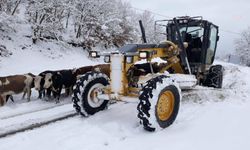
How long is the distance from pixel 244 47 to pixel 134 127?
2274 inches

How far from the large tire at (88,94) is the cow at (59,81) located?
7.80 ft

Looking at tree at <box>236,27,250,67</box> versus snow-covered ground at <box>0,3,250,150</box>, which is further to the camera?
tree at <box>236,27,250,67</box>

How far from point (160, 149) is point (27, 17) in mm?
16722

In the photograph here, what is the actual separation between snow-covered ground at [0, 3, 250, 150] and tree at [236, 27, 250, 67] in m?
52.6

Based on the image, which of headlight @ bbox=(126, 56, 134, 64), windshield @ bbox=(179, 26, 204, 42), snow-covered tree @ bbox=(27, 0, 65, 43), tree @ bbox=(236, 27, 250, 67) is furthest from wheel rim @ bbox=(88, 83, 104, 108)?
tree @ bbox=(236, 27, 250, 67)

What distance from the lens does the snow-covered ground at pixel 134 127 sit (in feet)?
17.9

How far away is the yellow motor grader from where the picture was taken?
6.16 m

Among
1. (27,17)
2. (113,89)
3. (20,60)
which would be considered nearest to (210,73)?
(113,89)

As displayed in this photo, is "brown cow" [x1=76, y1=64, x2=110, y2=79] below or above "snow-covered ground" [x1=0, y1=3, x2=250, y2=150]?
above

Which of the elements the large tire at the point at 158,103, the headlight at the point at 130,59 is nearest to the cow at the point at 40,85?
the headlight at the point at 130,59

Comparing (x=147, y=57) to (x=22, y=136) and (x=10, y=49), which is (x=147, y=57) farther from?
(x=10, y=49)

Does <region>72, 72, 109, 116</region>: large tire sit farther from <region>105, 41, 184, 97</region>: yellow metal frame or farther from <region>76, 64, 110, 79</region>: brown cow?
<region>76, 64, 110, 79</region>: brown cow

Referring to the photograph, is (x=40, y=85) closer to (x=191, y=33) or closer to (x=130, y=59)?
(x=130, y=59)

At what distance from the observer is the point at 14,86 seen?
935 centimetres
